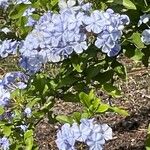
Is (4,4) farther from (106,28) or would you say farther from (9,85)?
(106,28)

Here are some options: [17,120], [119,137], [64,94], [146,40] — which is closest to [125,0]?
[146,40]

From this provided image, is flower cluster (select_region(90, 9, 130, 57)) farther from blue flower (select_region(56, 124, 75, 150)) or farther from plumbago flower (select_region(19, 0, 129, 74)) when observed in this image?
blue flower (select_region(56, 124, 75, 150))

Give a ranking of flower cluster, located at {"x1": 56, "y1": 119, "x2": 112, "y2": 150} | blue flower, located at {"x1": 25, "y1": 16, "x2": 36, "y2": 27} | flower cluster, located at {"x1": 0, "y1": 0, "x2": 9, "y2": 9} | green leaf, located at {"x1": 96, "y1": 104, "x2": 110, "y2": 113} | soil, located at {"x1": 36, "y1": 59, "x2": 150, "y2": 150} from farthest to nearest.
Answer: soil, located at {"x1": 36, "y1": 59, "x2": 150, "y2": 150}, flower cluster, located at {"x1": 0, "y1": 0, "x2": 9, "y2": 9}, blue flower, located at {"x1": 25, "y1": 16, "x2": 36, "y2": 27}, green leaf, located at {"x1": 96, "y1": 104, "x2": 110, "y2": 113}, flower cluster, located at {"x1": 56, "y1": 119, "x2": 112, "y2": 150}

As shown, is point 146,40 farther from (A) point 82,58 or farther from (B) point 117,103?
(B) point 117,103

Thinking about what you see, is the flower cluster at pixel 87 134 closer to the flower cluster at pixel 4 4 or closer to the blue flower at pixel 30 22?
the blue flower at pixel 30 22

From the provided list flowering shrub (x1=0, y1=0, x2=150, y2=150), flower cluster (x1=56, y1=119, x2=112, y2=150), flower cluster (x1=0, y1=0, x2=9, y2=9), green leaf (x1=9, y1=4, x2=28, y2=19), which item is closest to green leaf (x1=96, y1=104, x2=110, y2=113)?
flowering shrub (x1=0, y1=0, x2=150, y2=150)

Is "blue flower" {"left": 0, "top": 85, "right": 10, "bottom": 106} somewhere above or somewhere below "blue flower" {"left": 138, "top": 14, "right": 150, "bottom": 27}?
below
